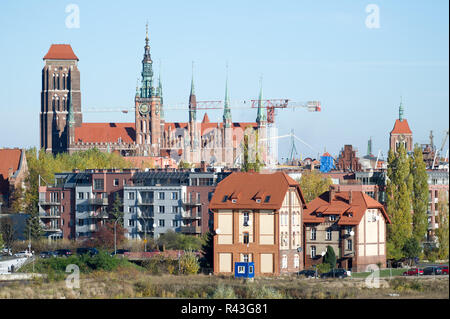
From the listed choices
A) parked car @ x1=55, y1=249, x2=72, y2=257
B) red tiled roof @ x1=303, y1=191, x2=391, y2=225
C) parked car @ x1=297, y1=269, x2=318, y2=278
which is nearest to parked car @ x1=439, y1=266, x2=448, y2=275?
parked car @ x1=297, y1=269, x2=318, y2=278

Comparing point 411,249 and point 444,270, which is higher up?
point 411,249

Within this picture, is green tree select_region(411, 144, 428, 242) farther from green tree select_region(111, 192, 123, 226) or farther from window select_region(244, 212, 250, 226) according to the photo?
green tree select_region(111, 192, 123, 226)

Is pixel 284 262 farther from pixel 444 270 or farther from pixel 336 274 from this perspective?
pixel 444 270

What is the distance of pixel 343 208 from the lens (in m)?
76.2

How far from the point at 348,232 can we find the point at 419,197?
10603 millimetres

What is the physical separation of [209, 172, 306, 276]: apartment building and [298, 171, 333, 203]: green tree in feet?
56.1

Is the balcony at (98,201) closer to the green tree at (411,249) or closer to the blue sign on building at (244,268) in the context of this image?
the blue sign on building at (244,268)

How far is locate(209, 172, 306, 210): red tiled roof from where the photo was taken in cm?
7200

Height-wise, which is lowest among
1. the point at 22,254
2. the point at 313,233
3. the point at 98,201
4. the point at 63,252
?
the point at 22,254

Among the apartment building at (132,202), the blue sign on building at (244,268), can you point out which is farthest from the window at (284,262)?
the apartment building at (132,202)

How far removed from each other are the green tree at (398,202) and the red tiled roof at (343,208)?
1.28 meters

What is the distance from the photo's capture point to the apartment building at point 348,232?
74.4 meters

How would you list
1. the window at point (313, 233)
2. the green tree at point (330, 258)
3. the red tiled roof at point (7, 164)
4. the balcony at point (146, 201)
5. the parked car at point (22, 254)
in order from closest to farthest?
the green tree at point (330, 258) < the window at point (313, 233) < the parked car at point (22, 254) < the balcony at point (146, 201) < the red tiled roof at point (7, 164)

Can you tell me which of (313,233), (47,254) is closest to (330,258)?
(313,233)
